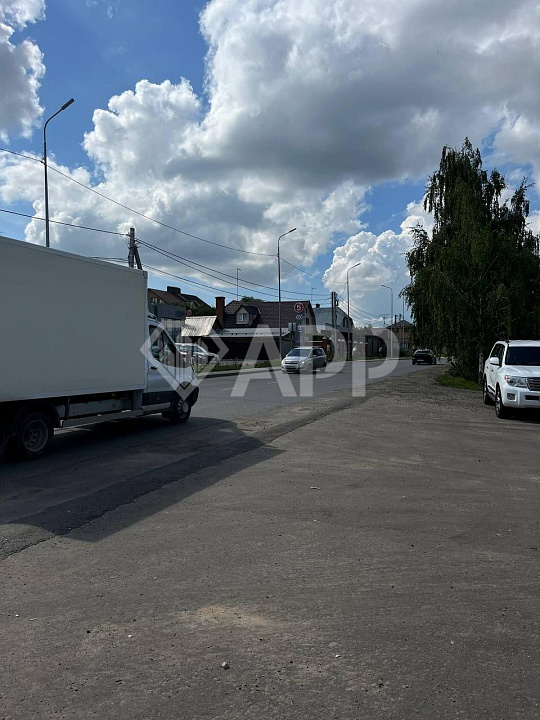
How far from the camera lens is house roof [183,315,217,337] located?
65.9 meters

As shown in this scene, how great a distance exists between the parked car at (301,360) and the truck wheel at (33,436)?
980 inches

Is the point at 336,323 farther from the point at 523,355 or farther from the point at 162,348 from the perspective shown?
the point at 162,348

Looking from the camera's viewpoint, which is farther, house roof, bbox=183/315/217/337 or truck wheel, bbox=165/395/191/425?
house roof, bbox=183/315/217/337

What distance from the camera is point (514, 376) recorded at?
14.0 m

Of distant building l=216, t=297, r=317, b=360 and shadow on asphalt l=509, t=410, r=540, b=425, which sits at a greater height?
distant building l=216, t=297, r=317, b=360

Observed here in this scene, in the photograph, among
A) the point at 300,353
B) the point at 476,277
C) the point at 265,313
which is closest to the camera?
the point at 476,277

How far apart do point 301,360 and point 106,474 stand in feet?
86.1

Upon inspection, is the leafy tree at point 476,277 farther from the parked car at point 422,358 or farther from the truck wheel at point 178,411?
the parked car at point 422,358

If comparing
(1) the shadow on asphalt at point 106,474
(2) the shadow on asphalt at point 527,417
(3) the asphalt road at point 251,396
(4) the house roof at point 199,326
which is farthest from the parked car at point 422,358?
(1) the shadow on asphalt at point 106,474

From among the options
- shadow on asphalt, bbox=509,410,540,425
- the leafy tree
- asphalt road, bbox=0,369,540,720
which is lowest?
asphalt road, bbox=0,369,540,720

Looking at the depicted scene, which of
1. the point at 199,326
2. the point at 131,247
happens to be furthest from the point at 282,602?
the point at 199,326

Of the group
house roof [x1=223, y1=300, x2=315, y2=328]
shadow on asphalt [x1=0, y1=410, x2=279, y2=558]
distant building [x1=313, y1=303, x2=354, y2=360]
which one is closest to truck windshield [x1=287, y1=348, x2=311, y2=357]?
shadow on asphalt [x1=0, y1=410, x2=279, y2=558]

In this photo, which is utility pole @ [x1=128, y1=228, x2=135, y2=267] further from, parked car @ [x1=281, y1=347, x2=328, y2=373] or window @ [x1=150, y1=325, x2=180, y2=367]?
window @ [x1=150, y1=325, x2=180, y2=367]

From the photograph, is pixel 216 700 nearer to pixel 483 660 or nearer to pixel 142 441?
pixel 483 660
